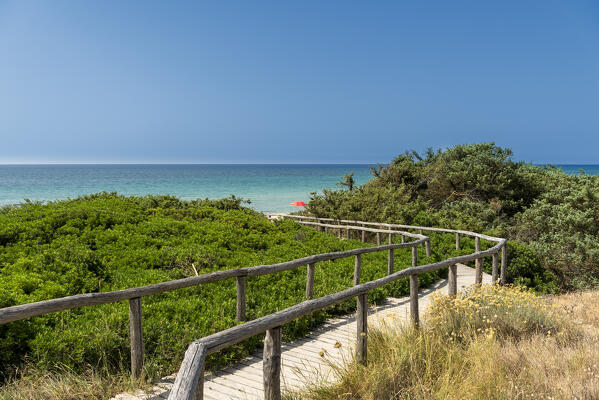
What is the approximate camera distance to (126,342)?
219 inches

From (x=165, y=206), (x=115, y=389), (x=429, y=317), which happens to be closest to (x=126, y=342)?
(x=115, y=389)

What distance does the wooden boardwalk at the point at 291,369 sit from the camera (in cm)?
474

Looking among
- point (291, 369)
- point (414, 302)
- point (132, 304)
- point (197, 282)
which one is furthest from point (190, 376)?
point (414, 302)

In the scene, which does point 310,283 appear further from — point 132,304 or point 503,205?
point 503,205

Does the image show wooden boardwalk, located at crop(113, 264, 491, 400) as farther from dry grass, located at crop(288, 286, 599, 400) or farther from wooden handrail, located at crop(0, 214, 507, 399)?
wooden handrail, located at crop(0, 214, 507, 399)

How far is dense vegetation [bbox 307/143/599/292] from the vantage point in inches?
665

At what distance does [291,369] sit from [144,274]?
435 cm

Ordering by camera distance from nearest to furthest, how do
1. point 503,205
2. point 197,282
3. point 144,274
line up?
point 197,282 → point 144,274 → point 503,205

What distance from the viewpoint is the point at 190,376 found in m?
2.67

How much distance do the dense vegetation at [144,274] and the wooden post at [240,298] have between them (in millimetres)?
214

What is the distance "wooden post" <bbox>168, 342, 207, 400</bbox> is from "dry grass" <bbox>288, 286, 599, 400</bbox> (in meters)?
1.73

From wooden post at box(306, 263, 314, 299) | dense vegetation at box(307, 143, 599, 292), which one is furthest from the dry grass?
dense vegetation at box(307, 143, 599, 292)

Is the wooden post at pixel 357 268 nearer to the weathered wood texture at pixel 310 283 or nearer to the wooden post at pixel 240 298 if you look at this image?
the weathered wood texture at pixel 310 283

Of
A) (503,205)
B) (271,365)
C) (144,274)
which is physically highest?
(271,365)
